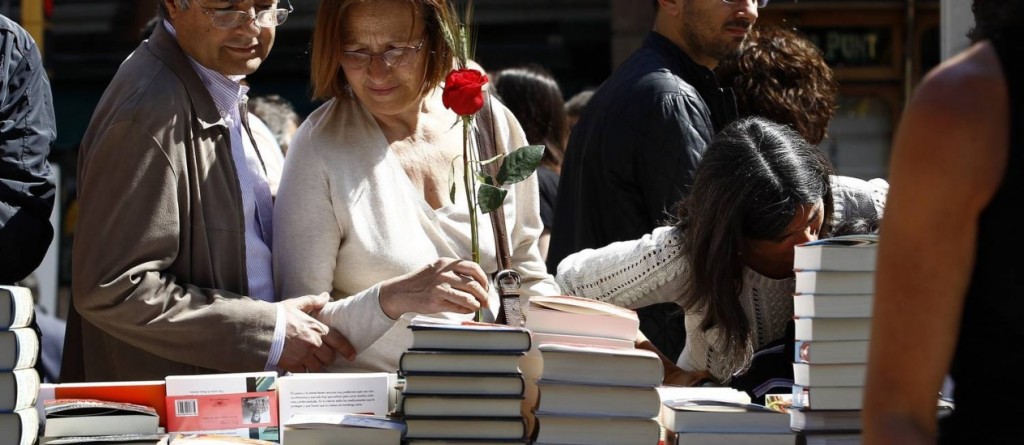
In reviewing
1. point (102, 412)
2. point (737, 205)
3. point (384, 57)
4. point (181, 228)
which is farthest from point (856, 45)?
point (102, 412)

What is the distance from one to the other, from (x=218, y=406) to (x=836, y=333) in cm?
107

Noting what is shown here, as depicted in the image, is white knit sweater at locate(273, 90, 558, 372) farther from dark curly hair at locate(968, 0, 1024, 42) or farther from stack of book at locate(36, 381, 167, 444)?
dark curly hair at locate(968, 0, 1024, 42)

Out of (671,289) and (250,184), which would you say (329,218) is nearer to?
(250,184)

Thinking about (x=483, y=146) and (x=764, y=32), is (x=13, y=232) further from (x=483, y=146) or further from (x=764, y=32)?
(x=764, y=32)

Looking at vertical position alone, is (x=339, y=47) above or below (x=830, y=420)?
above

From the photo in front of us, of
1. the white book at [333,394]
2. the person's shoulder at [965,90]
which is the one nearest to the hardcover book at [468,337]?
the white book at [333,394]

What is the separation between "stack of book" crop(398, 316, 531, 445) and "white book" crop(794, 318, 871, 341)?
0.48m

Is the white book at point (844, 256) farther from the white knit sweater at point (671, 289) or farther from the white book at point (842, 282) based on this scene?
the white knit sweater at point (671, 289)

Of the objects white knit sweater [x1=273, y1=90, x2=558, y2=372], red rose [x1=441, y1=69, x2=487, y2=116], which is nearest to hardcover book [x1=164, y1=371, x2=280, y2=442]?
white knit sweater [x1=273, y1=90, x2=558, y2=372]

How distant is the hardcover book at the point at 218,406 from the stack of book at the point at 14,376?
254 millimetres

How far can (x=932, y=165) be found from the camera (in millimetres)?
1341

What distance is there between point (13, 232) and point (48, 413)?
2.17ft

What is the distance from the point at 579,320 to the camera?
2211 millimetres

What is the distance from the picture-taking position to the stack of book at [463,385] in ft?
6.80
